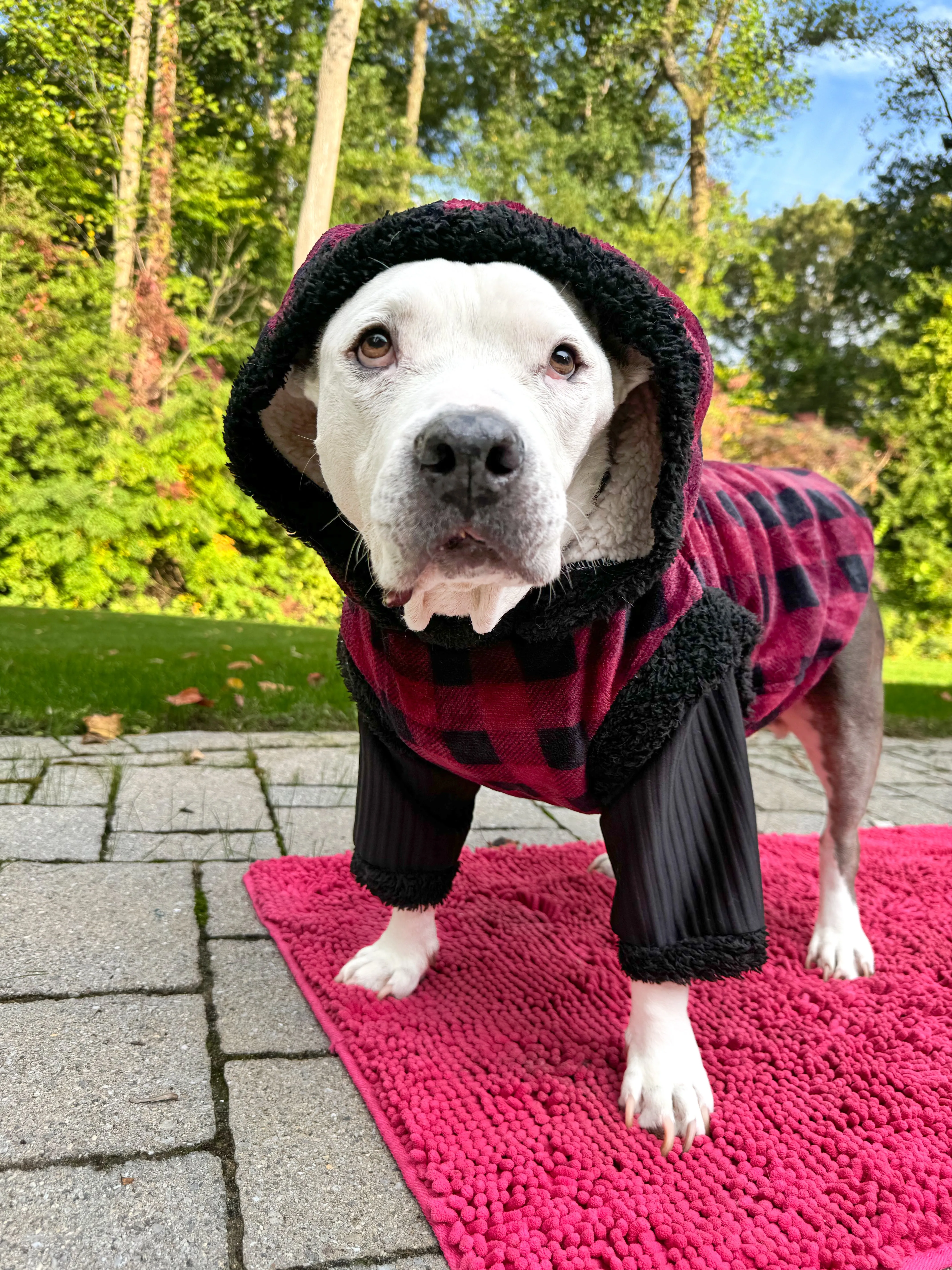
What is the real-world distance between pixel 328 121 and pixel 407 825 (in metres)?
8.98

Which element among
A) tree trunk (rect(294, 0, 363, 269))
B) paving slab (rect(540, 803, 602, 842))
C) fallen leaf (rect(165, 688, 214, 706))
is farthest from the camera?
tree trunk (rect(294, 0, 363, 269))

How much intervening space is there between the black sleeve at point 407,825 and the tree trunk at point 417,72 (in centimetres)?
1348

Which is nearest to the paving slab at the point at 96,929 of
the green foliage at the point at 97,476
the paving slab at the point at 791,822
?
the paving slab at the point at 791,822

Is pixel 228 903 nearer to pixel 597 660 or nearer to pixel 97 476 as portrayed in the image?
pixel 597 660

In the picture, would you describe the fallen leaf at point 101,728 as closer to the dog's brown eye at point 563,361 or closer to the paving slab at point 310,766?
the paving slab at point 310,766

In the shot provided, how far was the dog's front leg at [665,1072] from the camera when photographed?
1.62 m

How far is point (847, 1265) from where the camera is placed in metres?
1.32

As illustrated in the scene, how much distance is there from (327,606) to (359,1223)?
8993 millimetres

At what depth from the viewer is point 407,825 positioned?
1958mm

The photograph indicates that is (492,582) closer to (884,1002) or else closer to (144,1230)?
(144,1230)

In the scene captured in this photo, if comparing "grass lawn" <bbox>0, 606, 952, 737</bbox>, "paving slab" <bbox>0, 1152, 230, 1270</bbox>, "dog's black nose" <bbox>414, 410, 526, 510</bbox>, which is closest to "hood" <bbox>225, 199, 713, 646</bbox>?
"dog's black nose" <bbox>414, 410, 526, 510</bbox>

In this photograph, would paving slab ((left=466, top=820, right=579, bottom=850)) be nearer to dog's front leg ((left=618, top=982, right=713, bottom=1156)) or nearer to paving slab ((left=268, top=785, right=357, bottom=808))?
paving slab ((left=268, top=785, right=357, bottom=808))

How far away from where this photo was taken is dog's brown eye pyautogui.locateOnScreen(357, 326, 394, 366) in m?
1.49

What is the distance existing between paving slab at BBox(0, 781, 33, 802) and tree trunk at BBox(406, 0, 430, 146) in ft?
41.7
